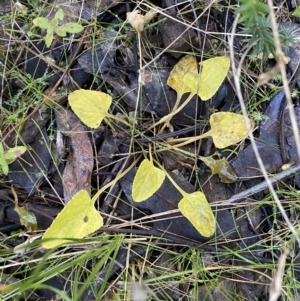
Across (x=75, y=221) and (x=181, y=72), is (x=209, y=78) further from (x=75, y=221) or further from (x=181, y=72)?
(x=75, y=221)

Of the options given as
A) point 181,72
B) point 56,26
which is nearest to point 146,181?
point 181,72

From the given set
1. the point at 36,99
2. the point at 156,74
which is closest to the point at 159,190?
the point at 156,74

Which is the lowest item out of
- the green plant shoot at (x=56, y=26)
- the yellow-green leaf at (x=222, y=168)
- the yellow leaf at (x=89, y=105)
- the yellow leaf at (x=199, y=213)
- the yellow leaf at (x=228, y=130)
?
the yellow leaf at (x=199, y=213)

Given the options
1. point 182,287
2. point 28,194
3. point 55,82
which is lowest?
point 182,287

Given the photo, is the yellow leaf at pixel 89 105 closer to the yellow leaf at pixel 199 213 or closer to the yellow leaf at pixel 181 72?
the yellow leaf at pixel 181 72

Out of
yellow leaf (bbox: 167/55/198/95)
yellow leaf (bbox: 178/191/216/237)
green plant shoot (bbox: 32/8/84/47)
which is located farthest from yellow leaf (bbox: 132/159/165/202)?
green plant shoot (bbox: 32/8/84/47)

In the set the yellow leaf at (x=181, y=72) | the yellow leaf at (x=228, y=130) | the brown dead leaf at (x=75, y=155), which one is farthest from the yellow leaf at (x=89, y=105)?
the yellow leaf at (x=228, y=130)

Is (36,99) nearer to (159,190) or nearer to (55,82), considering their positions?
(55,82)

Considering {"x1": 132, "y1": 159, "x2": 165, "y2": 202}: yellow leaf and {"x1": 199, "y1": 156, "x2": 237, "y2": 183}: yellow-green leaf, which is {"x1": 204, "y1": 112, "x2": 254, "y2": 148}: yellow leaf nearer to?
{"x1": 199, "y1": 156, "x2": 237, "y2": 183}: yellow-green leaf
